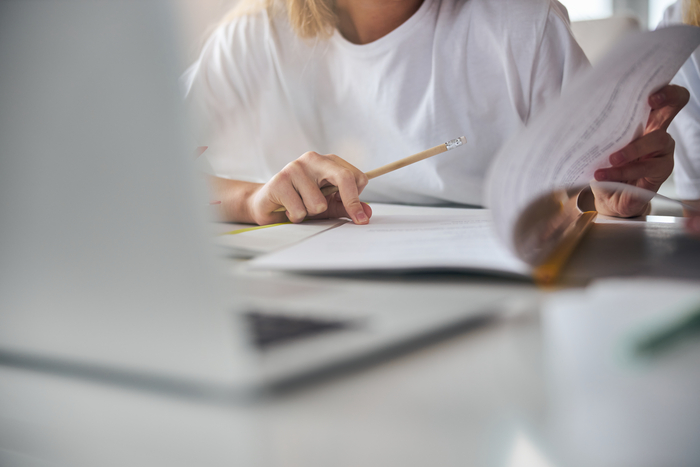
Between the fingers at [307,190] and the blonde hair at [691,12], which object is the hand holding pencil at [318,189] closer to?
the fingers at [307,190]

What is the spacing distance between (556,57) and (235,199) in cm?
51

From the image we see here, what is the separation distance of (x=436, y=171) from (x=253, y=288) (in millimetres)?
556

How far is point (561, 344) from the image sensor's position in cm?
13

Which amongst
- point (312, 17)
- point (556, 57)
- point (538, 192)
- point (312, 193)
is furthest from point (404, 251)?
point (312, 17)

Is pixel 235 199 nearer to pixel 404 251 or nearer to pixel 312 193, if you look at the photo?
pixel 312 193

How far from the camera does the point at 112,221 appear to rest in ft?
0.31

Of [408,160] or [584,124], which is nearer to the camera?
[584,124]

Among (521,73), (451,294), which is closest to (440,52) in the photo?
(521,73)

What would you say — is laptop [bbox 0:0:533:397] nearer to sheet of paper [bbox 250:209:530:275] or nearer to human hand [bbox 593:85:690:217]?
sheet of paper [bbox 250:209:530:275]

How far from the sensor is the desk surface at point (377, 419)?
89 millimetres

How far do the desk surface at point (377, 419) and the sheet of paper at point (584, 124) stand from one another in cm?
9

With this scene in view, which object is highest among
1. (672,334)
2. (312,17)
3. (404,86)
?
(312,17)

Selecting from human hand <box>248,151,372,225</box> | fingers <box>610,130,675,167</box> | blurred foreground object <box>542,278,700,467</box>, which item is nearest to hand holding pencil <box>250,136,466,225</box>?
human hand <box>248,151,372,225</box>

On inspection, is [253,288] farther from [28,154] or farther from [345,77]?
[345,77]
